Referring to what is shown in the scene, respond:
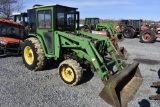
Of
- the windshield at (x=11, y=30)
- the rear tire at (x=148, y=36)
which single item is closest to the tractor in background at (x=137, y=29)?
the rear tire at (x=148, y=36)

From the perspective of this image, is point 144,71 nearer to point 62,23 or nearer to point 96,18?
point 62,23

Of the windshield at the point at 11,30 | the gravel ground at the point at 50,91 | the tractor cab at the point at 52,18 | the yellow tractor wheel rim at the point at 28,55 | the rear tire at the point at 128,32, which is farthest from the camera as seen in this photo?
the rear tire at the point at 128,32

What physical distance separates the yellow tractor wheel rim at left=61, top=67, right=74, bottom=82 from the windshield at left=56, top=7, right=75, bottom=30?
1511 mm

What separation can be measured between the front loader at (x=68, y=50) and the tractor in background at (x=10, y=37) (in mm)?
2257

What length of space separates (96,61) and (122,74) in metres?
0.81

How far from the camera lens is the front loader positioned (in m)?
5.62

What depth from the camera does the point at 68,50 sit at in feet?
22.1

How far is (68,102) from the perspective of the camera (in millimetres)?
4816

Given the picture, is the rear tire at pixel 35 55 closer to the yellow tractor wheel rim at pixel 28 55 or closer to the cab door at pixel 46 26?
the yellow tractor wheel rim at pixel 28 55

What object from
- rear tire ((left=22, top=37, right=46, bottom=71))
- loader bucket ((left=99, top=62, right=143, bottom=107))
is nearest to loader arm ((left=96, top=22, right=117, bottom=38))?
rear tire ((left=22, top=37, right=46, bottom=71))

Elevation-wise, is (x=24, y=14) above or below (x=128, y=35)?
above

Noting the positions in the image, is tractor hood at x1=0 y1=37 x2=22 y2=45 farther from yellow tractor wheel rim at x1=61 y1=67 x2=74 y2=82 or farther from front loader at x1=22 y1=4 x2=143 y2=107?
yellow tractor wheel rim at x1=61 y1=67 x2=74 y2=82

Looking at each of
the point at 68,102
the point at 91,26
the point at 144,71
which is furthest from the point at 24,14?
the point at 68,102

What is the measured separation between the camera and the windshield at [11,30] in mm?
9914
